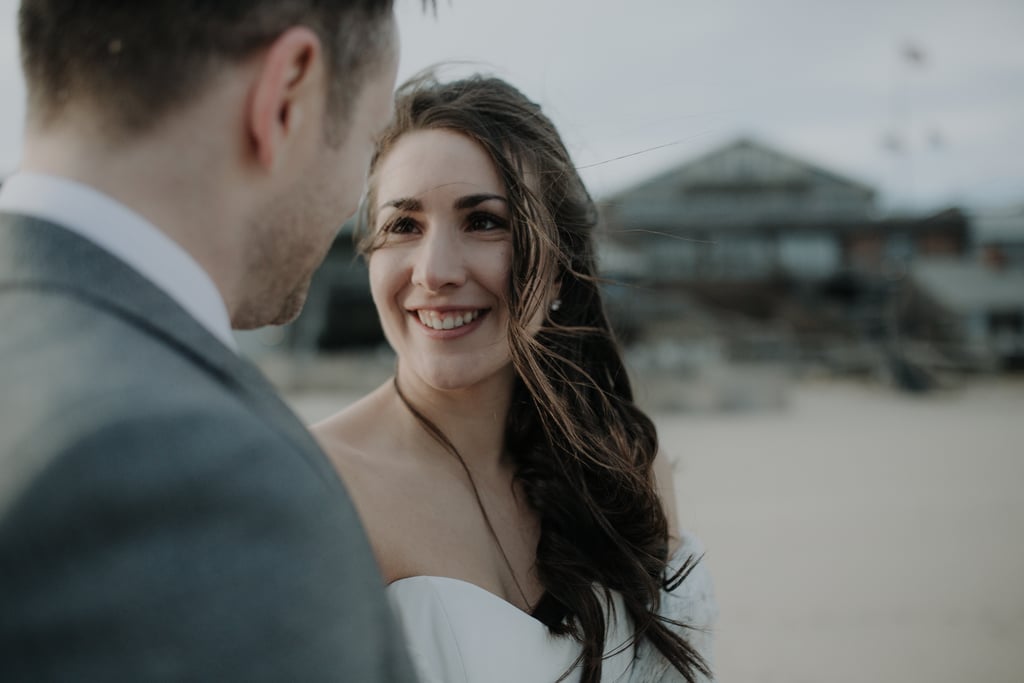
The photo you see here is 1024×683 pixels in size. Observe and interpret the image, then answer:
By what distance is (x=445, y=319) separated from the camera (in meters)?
2.17

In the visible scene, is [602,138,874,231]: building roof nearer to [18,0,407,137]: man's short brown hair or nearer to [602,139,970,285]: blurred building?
[602,139,970,285]: blurred building

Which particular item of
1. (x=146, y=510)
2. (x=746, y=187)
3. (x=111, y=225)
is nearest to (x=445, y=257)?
(x=111, y=225)

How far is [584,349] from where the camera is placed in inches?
106

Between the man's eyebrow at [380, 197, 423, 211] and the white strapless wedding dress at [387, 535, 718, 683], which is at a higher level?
the man's eyebrow at [380, 197, 423, 211]

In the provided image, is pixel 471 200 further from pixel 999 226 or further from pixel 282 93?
pixel 999 226

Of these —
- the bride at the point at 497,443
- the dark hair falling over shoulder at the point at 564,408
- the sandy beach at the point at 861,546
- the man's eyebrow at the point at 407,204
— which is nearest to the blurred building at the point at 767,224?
the sandy beach at the point at 861,546

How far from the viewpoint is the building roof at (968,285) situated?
31.9 meters

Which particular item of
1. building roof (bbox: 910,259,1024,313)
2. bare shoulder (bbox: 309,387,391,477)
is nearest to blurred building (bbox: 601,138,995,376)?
building roof (bbox: 910,259,1024,313)

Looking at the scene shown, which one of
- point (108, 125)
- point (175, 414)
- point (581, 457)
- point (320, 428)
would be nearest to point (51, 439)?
point (175, 414)

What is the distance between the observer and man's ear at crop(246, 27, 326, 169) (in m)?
0.92

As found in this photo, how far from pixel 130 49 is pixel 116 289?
0.90 feet

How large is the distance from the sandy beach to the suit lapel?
503 cm

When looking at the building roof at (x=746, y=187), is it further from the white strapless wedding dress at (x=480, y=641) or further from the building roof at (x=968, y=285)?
the white strapless wedding dress at (x=480, y=641)

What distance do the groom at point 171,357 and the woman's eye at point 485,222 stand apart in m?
1.14
